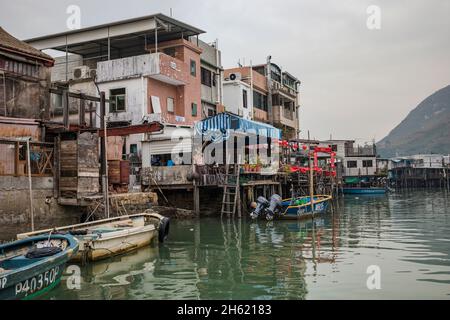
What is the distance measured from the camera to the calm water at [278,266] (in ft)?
30.1

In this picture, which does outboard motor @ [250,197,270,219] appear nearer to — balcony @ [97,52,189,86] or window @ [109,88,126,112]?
balcony @ [97,52,189,86]

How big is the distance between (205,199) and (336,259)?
14170mm

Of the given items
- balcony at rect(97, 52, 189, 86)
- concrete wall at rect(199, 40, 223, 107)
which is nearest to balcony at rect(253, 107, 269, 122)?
concrete wall at rect(199, 40, 223, 107)

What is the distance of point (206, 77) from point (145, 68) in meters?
7.70

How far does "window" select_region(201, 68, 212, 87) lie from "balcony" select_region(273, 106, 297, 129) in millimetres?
9928

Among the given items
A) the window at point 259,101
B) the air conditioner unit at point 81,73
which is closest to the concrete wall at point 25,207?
the air conditioner unit at point 81,73

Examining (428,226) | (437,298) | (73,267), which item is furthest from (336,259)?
(428,226)

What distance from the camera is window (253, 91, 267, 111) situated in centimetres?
3887

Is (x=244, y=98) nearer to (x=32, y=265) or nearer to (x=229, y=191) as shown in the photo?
(x=229, y=191)

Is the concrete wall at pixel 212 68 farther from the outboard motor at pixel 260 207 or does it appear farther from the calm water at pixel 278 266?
the calm water at pixel 278 266

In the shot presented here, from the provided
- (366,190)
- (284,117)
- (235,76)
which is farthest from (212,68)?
(366,190)
